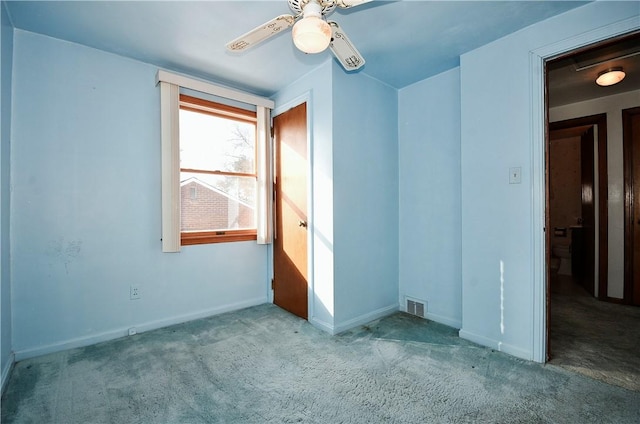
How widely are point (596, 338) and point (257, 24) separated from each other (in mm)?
3728

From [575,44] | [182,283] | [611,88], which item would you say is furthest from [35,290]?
[611,88]

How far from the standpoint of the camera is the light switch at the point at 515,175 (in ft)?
7.30

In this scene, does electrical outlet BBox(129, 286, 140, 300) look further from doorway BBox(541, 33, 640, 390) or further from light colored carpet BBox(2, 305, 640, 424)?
doorway BBox(541, 33, 640, 390)

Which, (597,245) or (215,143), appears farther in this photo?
(597,245)

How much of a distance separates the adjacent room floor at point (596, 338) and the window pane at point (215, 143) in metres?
3.33

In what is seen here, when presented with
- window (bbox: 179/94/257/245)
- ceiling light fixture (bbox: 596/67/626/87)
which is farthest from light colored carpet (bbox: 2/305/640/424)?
ceiling light fixture (bbox: 596/67/626/87)

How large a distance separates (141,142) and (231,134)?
91cm

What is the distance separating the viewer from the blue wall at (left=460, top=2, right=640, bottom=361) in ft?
7.00

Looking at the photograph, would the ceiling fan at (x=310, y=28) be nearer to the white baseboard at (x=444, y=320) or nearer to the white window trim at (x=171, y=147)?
the white window trim at (x=171, y=147)

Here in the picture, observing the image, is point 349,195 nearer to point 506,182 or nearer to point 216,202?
point 506,182

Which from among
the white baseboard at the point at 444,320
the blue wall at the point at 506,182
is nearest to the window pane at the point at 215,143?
the blue wall at the point at 506,182

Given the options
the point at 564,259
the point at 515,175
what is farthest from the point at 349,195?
the point at 564,259

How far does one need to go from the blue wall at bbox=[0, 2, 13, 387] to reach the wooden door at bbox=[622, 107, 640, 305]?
572 centimetres

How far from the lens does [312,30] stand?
136 cm
